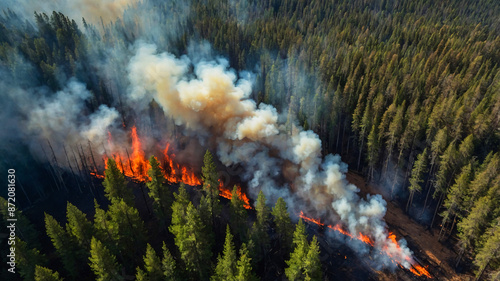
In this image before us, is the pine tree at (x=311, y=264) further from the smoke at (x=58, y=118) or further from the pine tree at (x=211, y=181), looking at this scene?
the smoke at (x=58, y=118)

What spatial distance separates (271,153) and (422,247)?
89.6ft

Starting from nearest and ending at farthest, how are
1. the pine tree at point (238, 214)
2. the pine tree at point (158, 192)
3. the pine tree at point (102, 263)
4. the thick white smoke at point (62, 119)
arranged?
the pine tree at point (102, 263) → the pine tree at point (238, 214) → the pine tree at point (158, 192) → the thick white smoke at point (62, 119)

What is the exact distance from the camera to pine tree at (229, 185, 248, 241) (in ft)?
116

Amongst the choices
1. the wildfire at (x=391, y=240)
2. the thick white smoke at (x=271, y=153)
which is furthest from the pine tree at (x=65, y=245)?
the wildfire at (x=391, y=240)

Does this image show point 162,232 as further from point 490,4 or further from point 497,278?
point 490,4

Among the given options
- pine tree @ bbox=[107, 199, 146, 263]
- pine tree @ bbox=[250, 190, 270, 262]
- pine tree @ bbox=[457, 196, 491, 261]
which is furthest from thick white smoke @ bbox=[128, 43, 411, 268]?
pine tree @ bbox=[107, 199, 146, 263]

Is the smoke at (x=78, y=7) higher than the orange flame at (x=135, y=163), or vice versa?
the smoke at (x=78, y=7)

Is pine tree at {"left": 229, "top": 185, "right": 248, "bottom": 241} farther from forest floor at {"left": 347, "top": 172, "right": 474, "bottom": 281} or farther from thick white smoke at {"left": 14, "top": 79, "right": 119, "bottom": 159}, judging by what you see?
thick white smoke at {"left": 14, "top": 79, "right": 119, "bottom": 159}

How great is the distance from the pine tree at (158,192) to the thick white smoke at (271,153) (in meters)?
13.6

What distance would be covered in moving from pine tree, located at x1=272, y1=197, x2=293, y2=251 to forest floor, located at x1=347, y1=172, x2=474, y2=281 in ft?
46.3

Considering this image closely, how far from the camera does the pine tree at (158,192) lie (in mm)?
36781

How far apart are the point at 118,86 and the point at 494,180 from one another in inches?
2924

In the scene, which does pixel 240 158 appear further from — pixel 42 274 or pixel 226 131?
pixel 42 274

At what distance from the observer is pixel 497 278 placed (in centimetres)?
3117
